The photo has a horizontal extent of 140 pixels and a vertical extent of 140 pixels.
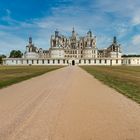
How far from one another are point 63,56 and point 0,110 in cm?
18877

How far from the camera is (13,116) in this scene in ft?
28.8

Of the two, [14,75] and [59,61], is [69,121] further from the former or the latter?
[59,61]

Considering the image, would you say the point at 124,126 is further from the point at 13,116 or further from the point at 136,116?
→ the point at 13,116

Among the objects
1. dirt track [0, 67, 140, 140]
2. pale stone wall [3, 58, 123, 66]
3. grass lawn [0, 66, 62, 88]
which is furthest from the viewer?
pale stone wall [3, 58, 123, 66]

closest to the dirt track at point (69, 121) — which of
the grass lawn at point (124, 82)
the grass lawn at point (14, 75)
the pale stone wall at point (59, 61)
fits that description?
the grass lawn at point (124, 82)

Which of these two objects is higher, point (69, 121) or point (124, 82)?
point (69, 121)

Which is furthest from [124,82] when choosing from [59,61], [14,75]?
[59,61]

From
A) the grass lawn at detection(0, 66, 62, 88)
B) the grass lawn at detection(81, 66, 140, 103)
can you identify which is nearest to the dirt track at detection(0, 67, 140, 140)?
the grass lawn at detection(81, 66, 140, 103)

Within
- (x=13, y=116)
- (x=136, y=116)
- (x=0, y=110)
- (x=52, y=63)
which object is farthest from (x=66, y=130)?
(x=52, y=63)

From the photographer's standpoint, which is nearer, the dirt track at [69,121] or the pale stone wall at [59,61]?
the dirt track at [69,121]

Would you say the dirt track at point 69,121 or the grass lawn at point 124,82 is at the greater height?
the dirt track at point 69,121

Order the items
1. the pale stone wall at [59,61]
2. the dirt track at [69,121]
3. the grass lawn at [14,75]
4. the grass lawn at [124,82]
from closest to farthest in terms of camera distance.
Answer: the dirt track at [69,121] < the grass lawn at [124,82] < the grass lawn at [14,75] < the pale stone wall at [59,61]

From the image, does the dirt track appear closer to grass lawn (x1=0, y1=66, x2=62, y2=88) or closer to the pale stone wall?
grass lawn (x1=0, y1=66, x2=62, y2=88)

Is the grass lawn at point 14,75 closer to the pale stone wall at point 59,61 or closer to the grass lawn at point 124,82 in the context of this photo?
the grass lawn at point 124,82
